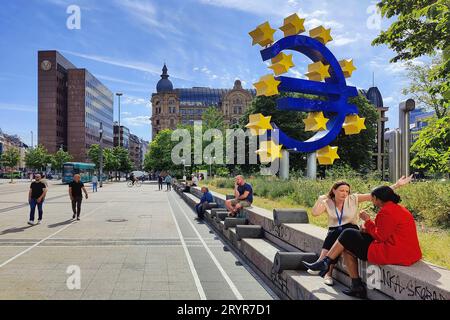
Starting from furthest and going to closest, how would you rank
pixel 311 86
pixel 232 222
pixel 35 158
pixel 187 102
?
pixel 187 102 → pixel 35 158 → pixel 311 86 → pixel 232 222

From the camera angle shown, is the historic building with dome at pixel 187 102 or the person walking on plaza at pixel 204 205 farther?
the historic building with dome at pixel 187 102

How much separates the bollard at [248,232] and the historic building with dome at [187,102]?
128 metres

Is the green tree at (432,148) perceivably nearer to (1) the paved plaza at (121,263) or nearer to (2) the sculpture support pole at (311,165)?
(2) the sculpture support pole at (311,165)

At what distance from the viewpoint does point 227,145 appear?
1818 inches

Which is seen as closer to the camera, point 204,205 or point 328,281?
point 328,281

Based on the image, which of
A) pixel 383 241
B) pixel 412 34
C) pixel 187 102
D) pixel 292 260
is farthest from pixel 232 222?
pixel 187 102

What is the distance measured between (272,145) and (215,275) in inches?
288

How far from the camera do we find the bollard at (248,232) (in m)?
9.20

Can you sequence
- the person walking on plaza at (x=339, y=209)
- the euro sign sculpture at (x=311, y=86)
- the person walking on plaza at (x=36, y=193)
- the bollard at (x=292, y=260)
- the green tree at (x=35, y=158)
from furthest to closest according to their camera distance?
the green tree at (x=35, y=158) < the person walking on plaza at (x=36, y=193) < the euro sign sculpture at (x=311, y=86) < the bollard at (x=292, y=260) < the person walking on plaza at (x=339, y=209)

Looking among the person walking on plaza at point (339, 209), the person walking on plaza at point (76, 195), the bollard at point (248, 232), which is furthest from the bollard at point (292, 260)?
the person walking on plaza at point (76, 195)

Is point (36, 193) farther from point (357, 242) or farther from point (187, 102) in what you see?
point (187, 102)

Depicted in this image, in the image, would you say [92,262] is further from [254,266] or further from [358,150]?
[358,150]

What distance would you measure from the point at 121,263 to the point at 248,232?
113 inches

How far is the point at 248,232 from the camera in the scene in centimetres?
925
